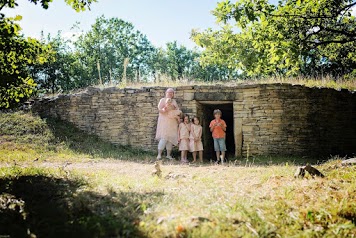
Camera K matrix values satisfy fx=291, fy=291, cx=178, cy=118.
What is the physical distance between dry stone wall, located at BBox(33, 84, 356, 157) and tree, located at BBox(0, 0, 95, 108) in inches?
179

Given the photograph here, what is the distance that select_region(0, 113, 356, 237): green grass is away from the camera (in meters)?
2.69

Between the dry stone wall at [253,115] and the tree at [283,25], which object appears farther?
the dry stone wall at [253,115]

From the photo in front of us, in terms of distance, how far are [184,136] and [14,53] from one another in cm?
494

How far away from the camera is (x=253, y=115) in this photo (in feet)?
29.7

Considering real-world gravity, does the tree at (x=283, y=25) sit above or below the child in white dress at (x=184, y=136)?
above

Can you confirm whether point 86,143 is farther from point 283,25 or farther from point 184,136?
point 283,25

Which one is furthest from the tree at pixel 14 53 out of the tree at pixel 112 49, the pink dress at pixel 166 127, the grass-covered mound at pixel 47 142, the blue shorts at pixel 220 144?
the tree at pixel 112 49

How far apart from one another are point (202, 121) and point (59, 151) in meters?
4.53

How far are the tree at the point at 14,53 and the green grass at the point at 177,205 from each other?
1404 millimetres

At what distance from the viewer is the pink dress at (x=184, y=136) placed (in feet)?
27.6

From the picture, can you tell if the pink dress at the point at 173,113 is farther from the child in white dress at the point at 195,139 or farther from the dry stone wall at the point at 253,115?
the dry stone wall at the point at 253,115

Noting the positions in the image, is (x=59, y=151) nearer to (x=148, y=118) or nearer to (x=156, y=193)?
(x=148, y=118)

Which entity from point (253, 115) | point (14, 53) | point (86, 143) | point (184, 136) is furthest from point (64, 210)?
point (253, 115)

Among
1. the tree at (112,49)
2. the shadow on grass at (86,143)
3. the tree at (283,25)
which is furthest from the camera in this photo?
the tree at (112,49)
